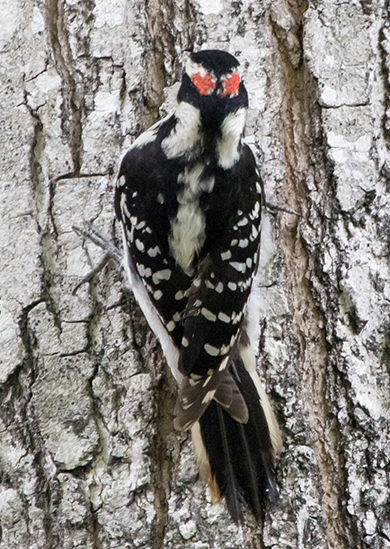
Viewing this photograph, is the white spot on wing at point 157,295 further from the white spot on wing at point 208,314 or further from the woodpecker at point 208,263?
the white spot on wing at point 208,314

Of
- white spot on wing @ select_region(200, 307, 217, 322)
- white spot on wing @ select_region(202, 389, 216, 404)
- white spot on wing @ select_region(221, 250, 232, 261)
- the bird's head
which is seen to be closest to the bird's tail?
white spot on wing @ select_region(202, 389, 216, 404)

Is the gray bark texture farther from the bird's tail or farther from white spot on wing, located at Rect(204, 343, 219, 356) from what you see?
white spot on wing, located at Rect(204, 343, 219, 356)

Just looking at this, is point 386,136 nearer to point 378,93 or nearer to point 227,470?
point 378,93

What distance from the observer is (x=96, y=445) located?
2.04 m

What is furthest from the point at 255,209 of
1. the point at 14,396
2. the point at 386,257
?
the point at 14,396

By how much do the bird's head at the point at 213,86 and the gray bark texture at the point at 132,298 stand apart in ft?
0.72

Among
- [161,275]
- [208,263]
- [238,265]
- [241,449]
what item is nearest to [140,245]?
[161,275]

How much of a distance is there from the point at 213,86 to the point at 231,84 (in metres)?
0.06

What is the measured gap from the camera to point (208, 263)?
213 cm

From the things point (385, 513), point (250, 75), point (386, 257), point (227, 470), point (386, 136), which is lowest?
point (385, 513)

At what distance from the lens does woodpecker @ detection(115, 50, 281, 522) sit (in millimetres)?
1987

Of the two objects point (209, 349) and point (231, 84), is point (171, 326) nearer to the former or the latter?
point (209, 349)

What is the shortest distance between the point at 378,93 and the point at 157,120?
844 millimetres

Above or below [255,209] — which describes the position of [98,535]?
below
